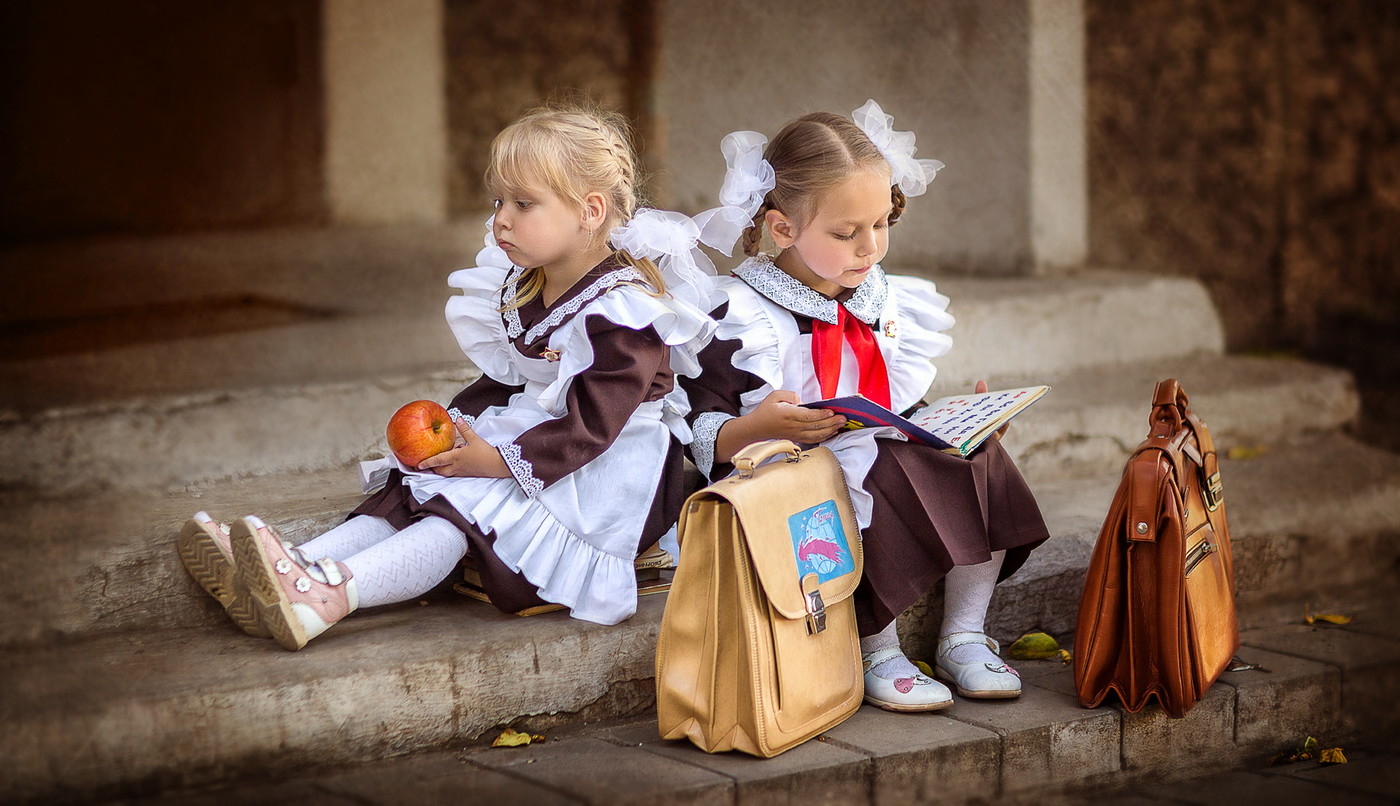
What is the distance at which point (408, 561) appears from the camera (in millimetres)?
2633

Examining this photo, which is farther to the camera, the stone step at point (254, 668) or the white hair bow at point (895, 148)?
the white hair bow at point (895, 148)

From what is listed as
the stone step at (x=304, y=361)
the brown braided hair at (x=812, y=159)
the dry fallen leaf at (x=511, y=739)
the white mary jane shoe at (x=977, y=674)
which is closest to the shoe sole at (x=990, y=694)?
the white mary jane shoe at (x=977, y=674)

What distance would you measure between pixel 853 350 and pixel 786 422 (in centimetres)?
31

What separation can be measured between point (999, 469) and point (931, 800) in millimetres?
688

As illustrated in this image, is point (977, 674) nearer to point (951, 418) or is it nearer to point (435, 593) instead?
point (951, 418)

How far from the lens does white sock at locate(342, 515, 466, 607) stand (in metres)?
2.60

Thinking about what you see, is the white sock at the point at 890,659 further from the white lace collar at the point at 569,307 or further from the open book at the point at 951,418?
the white lace collar at the point at 569,307

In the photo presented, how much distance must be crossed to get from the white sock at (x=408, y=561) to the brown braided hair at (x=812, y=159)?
37.0 inches

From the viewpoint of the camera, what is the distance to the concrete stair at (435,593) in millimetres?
2338

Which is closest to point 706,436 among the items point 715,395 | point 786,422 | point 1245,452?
point 715,395

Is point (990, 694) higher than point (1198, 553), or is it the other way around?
point (1198, 553)

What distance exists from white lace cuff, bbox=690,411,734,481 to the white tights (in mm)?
517

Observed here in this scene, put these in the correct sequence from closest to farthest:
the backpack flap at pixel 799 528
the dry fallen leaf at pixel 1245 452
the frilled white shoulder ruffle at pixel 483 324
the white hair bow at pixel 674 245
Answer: the backpack flap at pixel 799 528, the white hair bow at pixel 674 245, the frilled white shoulder ruffle at pixel 483 324, the dry fallen leaf at pixel 1245 452

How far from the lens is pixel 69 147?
594 centimetres
